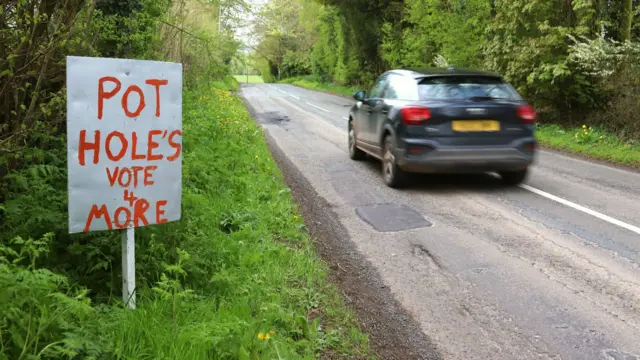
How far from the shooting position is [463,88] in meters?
7.86

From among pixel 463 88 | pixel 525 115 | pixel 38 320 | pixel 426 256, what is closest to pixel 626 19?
pixel 525 115

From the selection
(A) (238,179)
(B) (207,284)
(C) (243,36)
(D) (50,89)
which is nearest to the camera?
(B) (207,284)

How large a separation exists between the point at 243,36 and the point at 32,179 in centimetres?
943

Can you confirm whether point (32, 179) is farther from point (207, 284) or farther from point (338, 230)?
point (338, 230)

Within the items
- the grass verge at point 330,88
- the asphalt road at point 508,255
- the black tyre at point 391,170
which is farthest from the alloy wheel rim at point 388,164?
the grass verge at point 330,88

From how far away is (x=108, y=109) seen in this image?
299 cm

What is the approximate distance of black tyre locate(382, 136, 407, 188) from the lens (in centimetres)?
808

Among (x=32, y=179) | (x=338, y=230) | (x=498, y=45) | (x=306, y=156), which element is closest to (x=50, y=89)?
(x=32, y=179)

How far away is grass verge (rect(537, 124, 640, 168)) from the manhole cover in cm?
590

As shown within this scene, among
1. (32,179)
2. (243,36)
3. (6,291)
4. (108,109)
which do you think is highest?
(243,36)

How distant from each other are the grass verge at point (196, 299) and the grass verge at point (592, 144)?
25.8 feet

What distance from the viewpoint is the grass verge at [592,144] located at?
1075 cm

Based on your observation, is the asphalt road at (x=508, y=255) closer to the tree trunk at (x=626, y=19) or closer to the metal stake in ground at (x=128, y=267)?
the metal stake in ground at (x=128, y=267)

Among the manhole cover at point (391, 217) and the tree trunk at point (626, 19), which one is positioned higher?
the tree trunk at point (626, 19)
